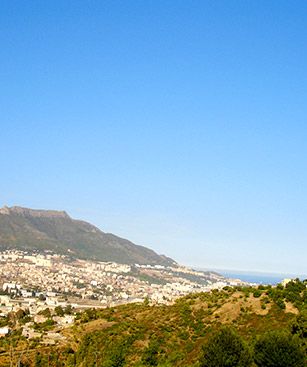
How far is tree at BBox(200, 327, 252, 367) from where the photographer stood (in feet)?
87.0

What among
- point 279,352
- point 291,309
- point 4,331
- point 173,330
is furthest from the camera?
point 4,331

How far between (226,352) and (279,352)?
2.79 meters

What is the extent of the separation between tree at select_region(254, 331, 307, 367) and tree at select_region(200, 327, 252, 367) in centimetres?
75

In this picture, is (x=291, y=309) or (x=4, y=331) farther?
(x=4, y=331)

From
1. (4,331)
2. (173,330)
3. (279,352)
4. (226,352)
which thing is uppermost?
(279,352)

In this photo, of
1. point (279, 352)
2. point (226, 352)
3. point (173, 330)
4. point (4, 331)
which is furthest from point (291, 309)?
point (4, 331)

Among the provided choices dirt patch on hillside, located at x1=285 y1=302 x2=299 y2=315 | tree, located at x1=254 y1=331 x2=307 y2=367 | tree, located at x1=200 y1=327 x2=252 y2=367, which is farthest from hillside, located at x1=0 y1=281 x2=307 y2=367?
tree, located at x1=200 y1=327 x2=252 y2=367

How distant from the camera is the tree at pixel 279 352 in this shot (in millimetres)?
25781

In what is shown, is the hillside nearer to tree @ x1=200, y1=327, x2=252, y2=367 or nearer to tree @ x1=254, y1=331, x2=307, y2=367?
→ tree @ x1=254, y1=331, x2=307, y2=367

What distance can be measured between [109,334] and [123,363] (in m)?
5.88

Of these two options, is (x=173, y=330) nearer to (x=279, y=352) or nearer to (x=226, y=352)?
(x=226, y=352)

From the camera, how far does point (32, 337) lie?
1800 inches

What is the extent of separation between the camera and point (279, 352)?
84.9 feet

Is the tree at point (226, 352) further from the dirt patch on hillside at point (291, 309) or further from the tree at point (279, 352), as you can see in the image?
the dirt patch on hillside at point (291, 309)
